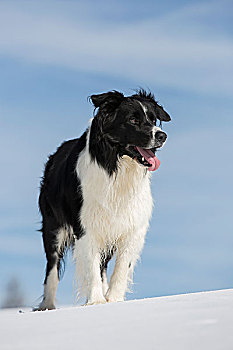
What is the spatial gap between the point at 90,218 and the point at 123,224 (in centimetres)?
41

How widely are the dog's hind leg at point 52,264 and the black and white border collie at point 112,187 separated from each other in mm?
744

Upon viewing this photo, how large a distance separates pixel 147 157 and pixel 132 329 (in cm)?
365

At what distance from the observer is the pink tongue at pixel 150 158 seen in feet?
21.1

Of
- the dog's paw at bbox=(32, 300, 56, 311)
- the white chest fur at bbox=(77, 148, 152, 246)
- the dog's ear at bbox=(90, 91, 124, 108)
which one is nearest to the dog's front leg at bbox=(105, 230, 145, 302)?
the white chest fur at bbox=(77, 148, 152, 246)

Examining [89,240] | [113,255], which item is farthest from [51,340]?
[113,255]

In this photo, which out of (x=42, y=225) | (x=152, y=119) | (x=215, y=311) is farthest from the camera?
(x=42, y=225)

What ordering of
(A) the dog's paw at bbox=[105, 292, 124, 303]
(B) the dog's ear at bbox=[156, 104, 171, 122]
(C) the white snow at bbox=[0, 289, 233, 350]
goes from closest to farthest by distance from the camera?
(C) the white snow at bbox=[0, 289, 233, 350] → (A) the dog's paw at bbox=[105, 292, 124, 303] → (B) the dog's ear at bbox=[156, 104, 171, 122]

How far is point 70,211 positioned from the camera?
6988 mm

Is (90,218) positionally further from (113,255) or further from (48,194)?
(48,194)

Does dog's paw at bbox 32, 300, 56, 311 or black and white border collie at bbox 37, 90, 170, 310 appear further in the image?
dog's paw at bbox 32, 300, 56, 311

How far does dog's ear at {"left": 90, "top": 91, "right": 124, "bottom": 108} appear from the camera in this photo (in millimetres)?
6590

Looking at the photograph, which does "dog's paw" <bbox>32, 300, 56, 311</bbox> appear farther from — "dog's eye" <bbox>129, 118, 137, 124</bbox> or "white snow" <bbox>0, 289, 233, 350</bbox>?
"white snow" <bbox>0, 289, 233, 350</bbox>

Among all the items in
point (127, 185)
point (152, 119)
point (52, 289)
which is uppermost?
point (152, 119)

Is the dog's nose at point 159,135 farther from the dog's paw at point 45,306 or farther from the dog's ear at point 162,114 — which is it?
the dog's paw at point 45,306
